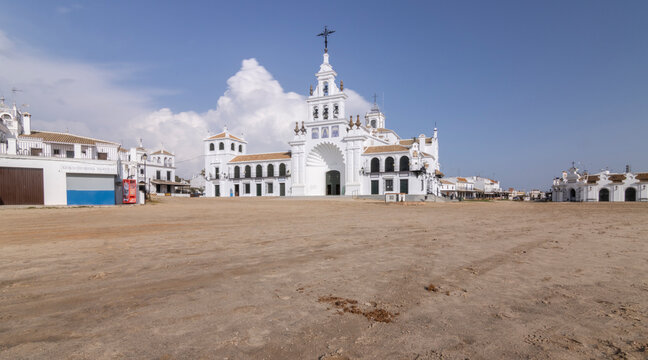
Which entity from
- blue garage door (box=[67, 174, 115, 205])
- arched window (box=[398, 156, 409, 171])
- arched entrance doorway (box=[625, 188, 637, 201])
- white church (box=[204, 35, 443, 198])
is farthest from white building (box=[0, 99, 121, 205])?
arched entrance doorway (box=[625, 188, 637, 201])

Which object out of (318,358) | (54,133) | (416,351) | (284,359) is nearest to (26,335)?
(284,359)

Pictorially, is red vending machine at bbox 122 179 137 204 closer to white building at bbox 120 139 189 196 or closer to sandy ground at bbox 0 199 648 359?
sandy ground at bbox 0 199 648 359

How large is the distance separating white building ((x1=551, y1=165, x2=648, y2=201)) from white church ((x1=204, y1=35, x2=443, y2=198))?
22.3 metres

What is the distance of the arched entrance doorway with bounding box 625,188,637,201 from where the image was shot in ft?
154

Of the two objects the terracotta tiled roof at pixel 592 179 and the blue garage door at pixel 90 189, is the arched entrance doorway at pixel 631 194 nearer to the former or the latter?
the terracotta tiled roof at pixel 592 179

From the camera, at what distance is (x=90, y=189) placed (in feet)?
81.5

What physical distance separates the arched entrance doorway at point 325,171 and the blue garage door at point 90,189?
26.3 m

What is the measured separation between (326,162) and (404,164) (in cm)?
1215

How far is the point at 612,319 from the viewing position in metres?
3.23

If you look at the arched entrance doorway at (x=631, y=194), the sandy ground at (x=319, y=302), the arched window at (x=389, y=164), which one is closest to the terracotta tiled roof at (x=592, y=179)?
the arched entrance doorway at (x=631, y=194)

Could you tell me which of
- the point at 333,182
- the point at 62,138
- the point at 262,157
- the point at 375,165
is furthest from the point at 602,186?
the point at 62,138

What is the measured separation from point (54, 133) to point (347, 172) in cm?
3362

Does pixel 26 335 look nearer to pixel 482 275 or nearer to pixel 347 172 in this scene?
pixel 482 275

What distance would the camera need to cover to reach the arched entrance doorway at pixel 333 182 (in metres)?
48.5
